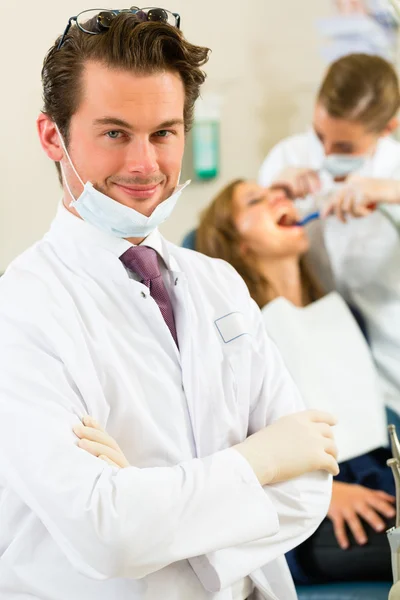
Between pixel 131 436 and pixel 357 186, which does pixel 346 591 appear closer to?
pixel 131 436

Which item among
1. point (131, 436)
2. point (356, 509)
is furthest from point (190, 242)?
point (131, 436)

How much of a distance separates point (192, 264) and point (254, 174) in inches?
59.6

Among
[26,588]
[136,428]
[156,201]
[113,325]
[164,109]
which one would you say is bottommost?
[26,588]

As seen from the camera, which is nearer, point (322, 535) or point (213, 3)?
point (322, 535)

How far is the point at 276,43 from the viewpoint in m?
2.71

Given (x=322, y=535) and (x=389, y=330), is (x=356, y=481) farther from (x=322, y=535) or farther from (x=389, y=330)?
(x=389, y=330)

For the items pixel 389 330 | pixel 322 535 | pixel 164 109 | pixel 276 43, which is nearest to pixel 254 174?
pixel 276 43

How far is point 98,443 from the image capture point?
1.01 meters

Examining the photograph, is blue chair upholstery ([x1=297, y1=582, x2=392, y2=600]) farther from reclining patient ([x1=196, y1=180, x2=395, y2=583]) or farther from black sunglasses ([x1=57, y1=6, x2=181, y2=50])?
black sunglasses ([x1=57, y1=6, x2=181, y2=50])

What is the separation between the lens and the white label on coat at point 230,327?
1.22 m

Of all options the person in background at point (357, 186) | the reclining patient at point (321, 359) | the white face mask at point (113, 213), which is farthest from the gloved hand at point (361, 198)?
the white face mask at point (113, 213)

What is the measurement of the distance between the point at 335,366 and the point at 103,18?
1264 mm

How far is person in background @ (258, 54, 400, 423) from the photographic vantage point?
234 centimetres

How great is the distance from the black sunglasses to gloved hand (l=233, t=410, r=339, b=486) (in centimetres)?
58
